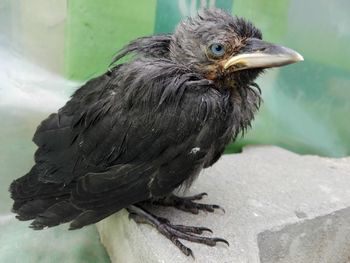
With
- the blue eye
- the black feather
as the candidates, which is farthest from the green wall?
the blue eye

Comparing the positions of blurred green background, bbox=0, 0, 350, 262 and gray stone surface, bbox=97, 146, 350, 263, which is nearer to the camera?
gray stone surface, bbox=97, 146, 350, 263

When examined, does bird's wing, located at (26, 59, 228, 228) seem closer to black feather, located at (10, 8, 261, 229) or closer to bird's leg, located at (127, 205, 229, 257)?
black feather, located at (10, 8, 261, 229)

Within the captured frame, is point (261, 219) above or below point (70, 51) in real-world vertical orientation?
below

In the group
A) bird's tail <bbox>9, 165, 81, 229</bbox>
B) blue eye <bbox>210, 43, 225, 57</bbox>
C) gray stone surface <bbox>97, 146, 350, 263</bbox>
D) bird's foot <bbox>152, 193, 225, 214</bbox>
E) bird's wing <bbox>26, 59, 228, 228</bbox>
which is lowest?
gray stone surface <bbox>97, 146, 350, 263</bbox>

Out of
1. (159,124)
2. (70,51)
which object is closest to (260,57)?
(159,124)

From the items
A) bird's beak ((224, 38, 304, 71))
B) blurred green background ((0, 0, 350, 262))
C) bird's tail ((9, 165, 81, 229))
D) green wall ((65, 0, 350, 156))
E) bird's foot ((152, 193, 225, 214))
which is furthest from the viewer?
green wall ((65, 0, 350, 156))

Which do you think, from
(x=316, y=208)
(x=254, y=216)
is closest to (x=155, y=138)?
(x=254, y=216)

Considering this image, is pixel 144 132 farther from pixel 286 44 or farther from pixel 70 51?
pixel 286 44
